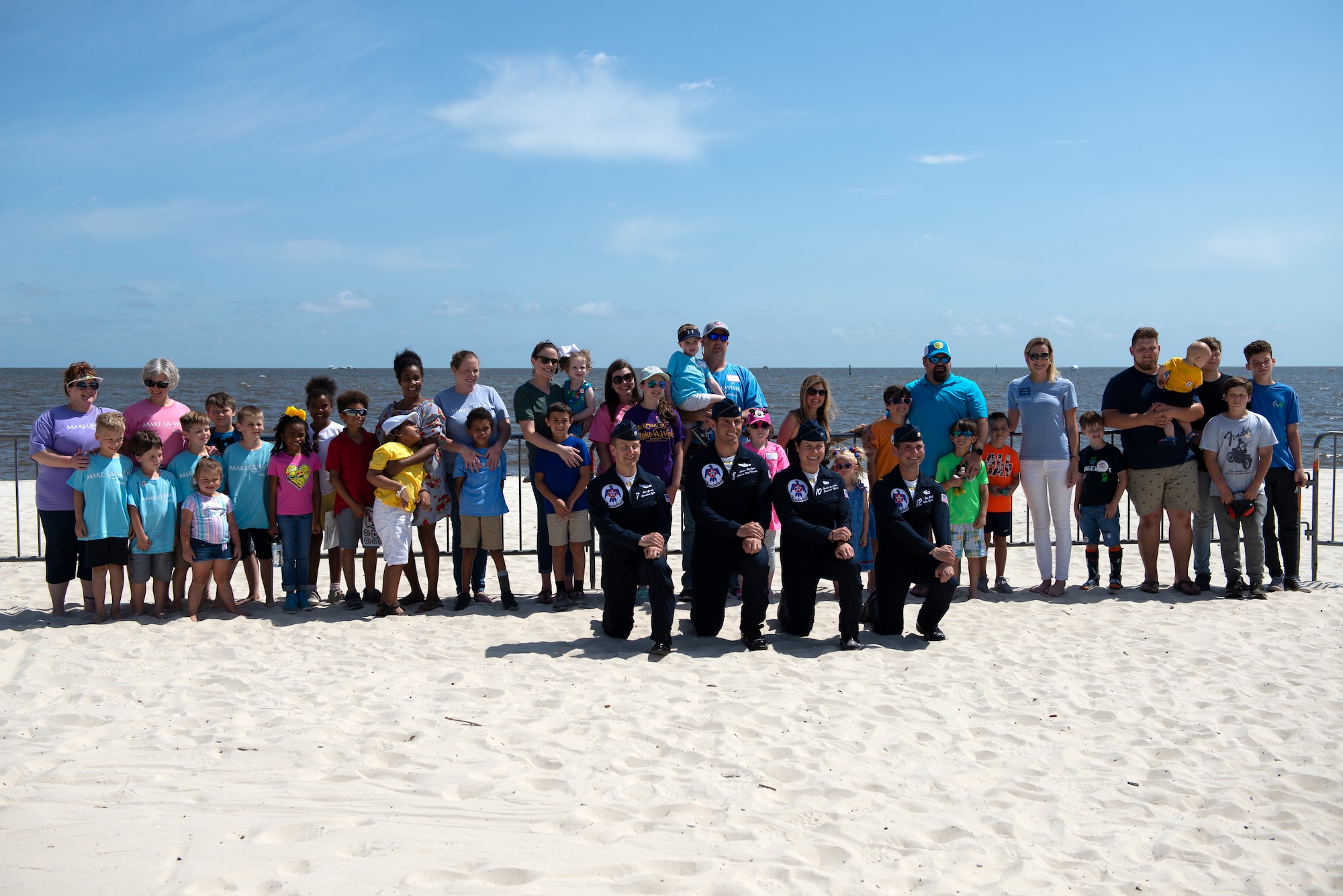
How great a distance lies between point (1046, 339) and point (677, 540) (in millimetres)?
4809

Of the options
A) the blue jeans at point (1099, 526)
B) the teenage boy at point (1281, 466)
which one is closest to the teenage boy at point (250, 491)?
the blue jeans at point (1099, 526)

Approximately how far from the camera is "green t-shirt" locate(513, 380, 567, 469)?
690cm

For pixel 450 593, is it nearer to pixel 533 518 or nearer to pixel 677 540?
A: pixel 677 540

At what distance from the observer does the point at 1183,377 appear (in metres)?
7.11

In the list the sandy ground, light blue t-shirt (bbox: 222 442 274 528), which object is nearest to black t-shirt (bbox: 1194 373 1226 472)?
the sandy ground

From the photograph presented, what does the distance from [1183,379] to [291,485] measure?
23.7 feet

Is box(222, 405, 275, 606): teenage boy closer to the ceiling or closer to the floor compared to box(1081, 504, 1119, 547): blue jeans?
closer to the ceiling

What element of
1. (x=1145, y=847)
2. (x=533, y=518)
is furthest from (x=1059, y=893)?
(x=533, y=518)

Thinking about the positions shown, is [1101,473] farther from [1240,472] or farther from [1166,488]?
[1240,472]

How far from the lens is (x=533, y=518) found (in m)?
11.9

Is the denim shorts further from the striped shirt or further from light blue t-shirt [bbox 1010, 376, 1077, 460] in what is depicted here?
light blue t-shirt [bbox 1010, 376, 1077, 460]

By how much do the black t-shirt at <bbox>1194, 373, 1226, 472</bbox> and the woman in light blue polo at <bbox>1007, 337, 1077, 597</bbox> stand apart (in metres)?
1.05

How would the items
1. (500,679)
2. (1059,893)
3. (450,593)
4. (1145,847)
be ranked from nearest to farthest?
1. (1059,893)
2. (1145,847)
3. (500,679)
4. (450,593)

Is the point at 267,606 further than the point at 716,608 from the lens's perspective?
→ Yes
